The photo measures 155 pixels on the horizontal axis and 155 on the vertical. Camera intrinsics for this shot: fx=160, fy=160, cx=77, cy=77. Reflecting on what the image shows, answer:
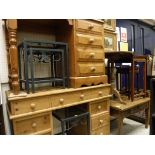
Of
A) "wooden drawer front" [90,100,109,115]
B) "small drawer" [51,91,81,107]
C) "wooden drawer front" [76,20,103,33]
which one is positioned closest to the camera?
"small drawer" [51,91,81,107]

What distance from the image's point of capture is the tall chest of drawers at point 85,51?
150 cm

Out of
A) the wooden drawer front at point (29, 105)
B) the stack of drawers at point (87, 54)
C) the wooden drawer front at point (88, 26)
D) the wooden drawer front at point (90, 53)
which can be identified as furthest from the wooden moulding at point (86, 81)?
the wooden drawer front at point (88, 26)

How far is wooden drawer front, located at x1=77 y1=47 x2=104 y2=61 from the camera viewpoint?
60.0 inches

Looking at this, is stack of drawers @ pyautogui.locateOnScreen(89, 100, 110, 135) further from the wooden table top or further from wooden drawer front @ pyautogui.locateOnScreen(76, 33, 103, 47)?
wooden drawer front @ pyautogui.locateOnScreen(76, 33, 103, 47)

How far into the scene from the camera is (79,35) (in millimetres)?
1507

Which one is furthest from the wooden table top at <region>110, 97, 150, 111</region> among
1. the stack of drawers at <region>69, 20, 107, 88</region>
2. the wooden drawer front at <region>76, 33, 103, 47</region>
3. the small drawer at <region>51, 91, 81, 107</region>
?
the wooden drawer front at <region>76, 33, 103, 47</region>

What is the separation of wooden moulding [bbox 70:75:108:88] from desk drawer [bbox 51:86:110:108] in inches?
2.5

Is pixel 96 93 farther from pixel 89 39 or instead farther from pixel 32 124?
pixel 32 124

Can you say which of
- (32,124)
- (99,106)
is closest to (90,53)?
(99,106)

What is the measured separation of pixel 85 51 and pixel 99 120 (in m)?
0.75

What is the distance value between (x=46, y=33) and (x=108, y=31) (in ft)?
3.47
